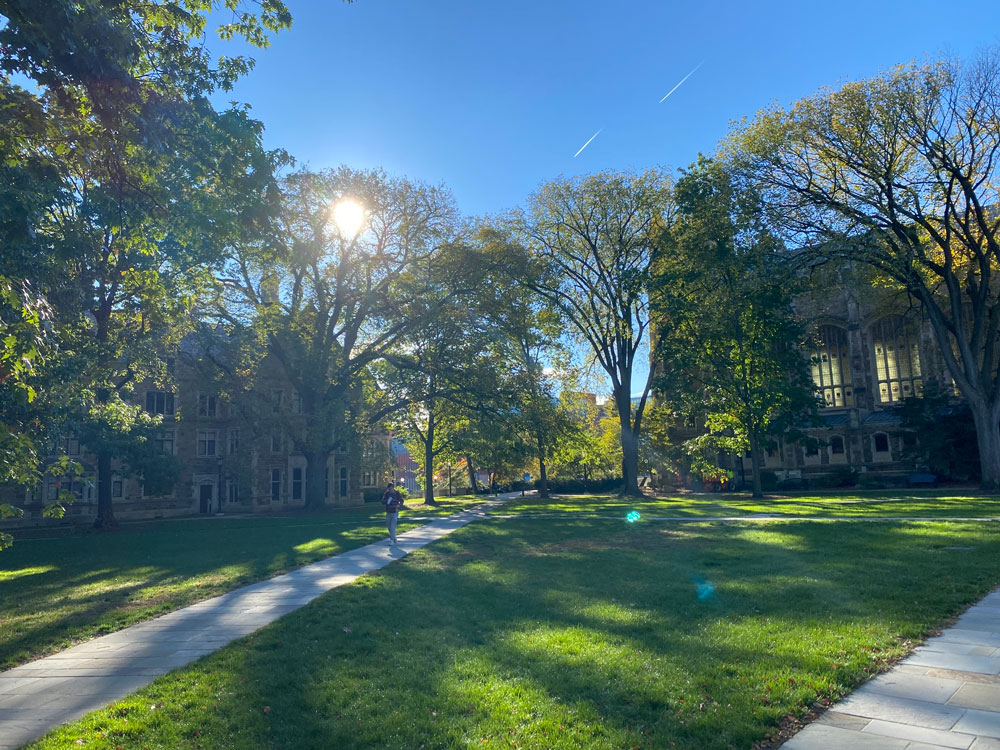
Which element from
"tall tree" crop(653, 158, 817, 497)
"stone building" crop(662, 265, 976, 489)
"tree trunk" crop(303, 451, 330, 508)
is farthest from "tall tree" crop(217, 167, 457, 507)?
"stone building" crop(662, 265, 976, 489)

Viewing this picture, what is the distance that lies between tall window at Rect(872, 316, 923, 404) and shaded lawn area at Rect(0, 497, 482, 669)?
41.8 m

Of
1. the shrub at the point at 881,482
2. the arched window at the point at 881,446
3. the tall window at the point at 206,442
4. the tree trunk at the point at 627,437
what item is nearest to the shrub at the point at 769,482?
the shrub at the point at 881,482

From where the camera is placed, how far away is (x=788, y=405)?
30.6 meters

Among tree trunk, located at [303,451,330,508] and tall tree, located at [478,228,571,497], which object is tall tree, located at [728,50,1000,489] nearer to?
tall tree, located at [478,228,571,497]

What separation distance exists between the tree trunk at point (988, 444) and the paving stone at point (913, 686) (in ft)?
92.9

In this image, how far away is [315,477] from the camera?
112ft

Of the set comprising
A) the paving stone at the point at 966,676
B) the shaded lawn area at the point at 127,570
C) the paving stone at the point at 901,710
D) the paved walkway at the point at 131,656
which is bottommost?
the shaded lawn area at the point at 127,570

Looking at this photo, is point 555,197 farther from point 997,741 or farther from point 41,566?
point 997,741

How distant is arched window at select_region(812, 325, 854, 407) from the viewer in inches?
2004

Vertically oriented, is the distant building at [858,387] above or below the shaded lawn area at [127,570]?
above

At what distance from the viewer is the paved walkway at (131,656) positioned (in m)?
5.55

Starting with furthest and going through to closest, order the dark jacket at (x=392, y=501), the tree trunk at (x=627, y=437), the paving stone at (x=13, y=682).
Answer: the tree trunk at (x=627, y=437), the dark jacket at (x=392, y=501), the paving stone at (x=13, y=682)

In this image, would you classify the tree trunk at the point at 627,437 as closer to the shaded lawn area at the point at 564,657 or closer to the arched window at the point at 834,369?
the arched window at the point at 834,369

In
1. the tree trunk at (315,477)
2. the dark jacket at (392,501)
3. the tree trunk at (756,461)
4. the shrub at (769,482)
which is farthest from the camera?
the shrub at (769,482)
